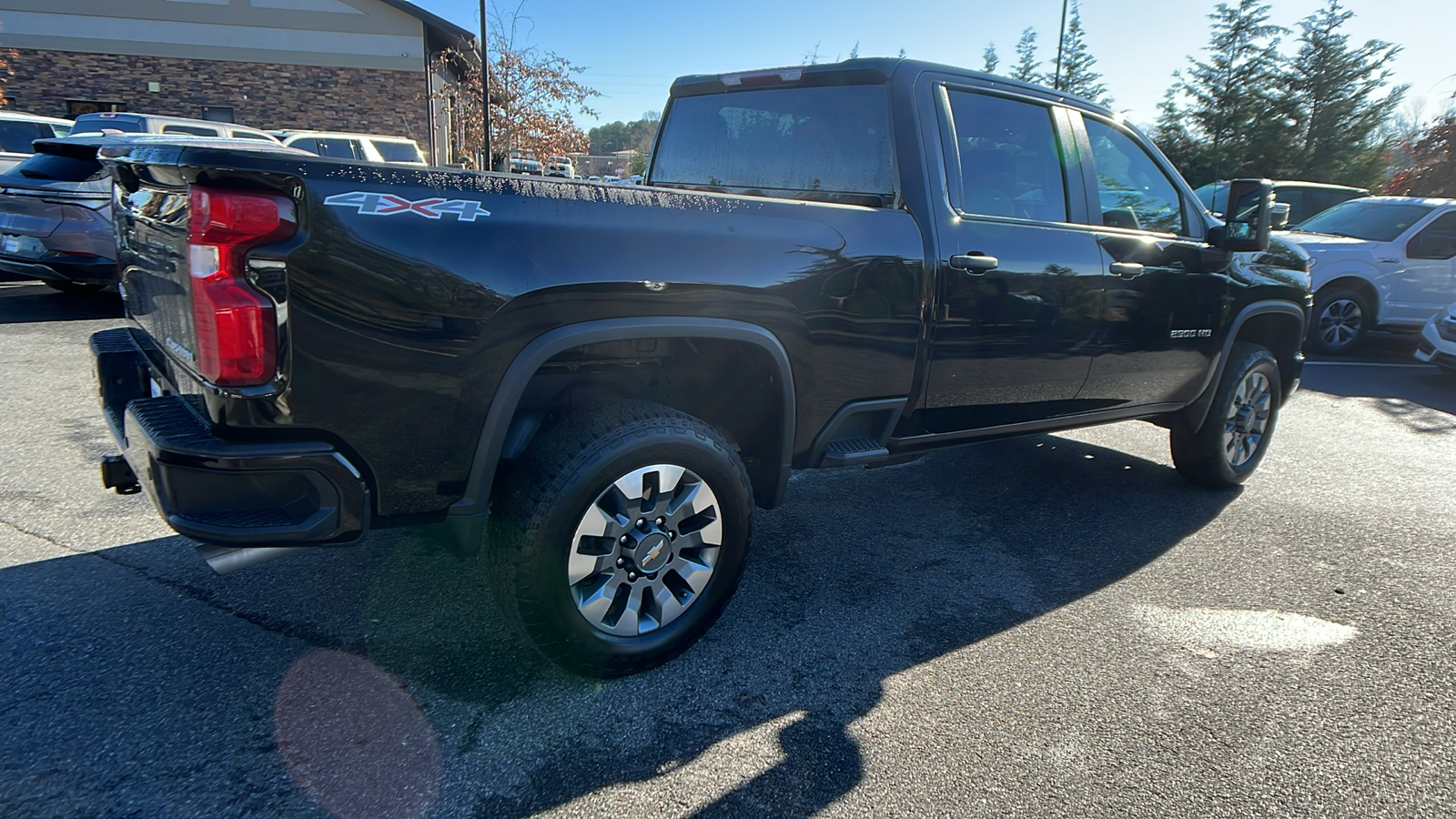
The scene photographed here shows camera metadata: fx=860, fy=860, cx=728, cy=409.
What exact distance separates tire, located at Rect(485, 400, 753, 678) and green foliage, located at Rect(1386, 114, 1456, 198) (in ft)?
73.6

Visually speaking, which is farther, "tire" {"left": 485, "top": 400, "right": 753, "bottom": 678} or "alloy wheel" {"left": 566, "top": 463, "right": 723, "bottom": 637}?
"alloy wheel" {"left": 566, "top": 463, "right": 723, "bottom": 637}

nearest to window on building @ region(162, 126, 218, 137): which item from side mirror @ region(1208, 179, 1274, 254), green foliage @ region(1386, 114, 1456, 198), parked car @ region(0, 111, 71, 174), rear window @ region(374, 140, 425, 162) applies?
parked car @ region(0, 111, 71, 174)

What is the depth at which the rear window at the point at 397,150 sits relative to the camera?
47.1 ft

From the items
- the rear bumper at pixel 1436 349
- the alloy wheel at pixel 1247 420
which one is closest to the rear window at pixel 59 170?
the alloy wheel at pixel 1247 420

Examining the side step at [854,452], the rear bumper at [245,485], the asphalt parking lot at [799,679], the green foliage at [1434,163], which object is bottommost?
the asphalt parking lot at [799,679]

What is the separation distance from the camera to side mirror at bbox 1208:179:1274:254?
408 cm

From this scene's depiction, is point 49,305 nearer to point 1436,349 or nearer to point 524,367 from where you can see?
point 524,367

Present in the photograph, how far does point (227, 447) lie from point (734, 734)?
5.09ft

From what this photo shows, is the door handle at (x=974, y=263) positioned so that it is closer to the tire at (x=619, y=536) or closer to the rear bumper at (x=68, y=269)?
the tire at (x=619, y=536)

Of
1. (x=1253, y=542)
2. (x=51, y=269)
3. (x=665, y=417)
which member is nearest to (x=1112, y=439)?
(x=1253, y=542)

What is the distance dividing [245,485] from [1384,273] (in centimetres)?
1128

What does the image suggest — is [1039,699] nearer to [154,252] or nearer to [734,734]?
[734,734]

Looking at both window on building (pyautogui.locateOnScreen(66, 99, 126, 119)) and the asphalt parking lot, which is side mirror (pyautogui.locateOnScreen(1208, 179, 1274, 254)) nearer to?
the asphalt parking lot

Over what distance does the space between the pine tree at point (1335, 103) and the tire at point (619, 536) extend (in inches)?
1323
